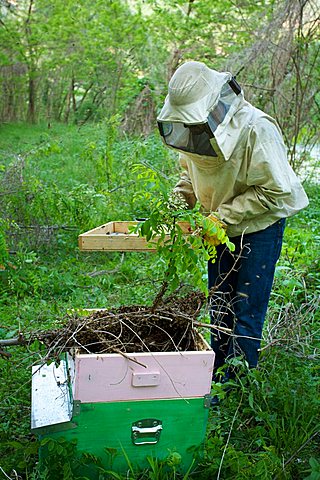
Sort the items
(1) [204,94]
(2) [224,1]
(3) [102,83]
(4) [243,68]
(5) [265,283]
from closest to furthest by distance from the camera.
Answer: (1) [204,94] < (5) [265,283] < (4) [243,68] < (2) [224,1] < (3) [102,83]

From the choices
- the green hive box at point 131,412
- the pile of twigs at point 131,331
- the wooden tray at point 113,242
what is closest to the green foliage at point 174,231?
the pile of twigs at point 131,331

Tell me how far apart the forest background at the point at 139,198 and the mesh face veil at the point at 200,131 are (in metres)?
0.23

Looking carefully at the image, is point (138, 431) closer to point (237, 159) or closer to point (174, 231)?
point (174, 231)

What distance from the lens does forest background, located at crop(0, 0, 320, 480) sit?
2.37 metres

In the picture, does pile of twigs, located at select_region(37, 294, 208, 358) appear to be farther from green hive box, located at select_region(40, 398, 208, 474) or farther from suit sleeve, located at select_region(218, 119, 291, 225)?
suit sleeve, located at select_region(218, 119, 291, 225)

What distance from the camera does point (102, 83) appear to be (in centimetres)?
1702

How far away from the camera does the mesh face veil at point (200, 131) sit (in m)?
2.27

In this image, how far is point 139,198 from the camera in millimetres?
2342

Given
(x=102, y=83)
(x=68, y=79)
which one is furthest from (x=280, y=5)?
(x=68, y=79)

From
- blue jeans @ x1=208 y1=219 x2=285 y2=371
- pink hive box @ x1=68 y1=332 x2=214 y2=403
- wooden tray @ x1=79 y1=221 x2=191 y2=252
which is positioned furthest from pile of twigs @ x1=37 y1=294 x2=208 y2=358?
blue jeans @ x1=208 y1=219 x2=285 y2=371

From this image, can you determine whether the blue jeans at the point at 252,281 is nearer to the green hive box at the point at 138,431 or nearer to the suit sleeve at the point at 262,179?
the suit sleeve at the point at 262,179

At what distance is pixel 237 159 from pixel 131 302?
1654mm

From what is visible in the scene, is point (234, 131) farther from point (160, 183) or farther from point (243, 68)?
point (243, 68)

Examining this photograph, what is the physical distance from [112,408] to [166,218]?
0.69 m
